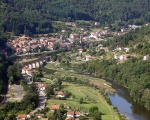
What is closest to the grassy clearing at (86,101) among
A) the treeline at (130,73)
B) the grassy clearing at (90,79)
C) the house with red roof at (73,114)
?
the house with red roof at (73,114)

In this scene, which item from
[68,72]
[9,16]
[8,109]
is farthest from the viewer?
[9,16]

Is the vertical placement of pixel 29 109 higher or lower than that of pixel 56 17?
lower

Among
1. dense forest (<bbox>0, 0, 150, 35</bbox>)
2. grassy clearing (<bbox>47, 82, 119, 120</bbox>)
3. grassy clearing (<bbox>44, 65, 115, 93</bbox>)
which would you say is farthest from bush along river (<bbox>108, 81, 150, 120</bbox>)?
dense forest (<bbox>0, 0, 150, 35</bbox>)

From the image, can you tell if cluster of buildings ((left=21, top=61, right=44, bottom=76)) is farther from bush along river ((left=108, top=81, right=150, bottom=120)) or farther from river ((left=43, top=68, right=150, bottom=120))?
bush along river ((left=108, top=81, right=150, bottom=120))

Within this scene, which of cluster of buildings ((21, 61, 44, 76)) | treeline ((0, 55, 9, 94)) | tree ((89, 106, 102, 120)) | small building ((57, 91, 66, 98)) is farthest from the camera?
cluster of buildings ((21, 61, 44, 76))

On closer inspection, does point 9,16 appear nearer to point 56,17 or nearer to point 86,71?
point 56,17

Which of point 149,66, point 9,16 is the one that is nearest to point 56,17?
point 9,16
